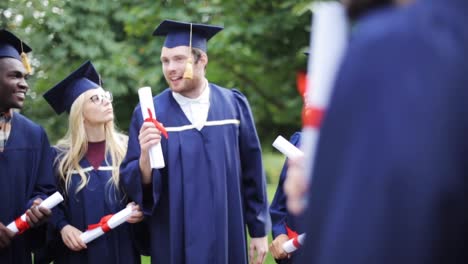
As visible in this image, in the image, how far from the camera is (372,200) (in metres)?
1.44

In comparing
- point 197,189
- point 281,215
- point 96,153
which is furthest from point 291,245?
point 96,153

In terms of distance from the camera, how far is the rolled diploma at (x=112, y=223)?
15.9 ft

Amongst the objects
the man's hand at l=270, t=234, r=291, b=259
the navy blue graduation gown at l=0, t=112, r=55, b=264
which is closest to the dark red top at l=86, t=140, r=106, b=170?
the navy blue graduation gown at l=0, t=112, r=55, b=264

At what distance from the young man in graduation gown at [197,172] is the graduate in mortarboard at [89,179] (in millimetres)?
266

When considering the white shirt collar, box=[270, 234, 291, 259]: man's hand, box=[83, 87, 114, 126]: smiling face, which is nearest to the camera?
box=[270, 234, 291, 259]: man's hand

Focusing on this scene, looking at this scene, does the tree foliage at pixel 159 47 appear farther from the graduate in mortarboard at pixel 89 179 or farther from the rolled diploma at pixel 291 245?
the rolled diploma at pixel 291 245

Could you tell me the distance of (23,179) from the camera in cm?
508

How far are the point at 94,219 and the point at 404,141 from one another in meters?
4.11

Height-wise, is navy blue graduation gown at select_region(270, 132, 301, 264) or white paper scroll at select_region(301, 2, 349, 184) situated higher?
white paper scroll at select_region(301, 2, 349, 184)

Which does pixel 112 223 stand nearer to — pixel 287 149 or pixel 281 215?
pixel 281 215

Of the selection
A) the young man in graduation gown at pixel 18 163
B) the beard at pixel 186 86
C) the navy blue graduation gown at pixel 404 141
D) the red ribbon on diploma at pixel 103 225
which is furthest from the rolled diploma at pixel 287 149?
the navy blue graduation gown at pixel 404 141

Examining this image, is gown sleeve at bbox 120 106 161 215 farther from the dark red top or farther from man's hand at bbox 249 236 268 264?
man's hand at bbox 249 236 268 264

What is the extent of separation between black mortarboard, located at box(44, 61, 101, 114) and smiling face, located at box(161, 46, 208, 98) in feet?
2.55

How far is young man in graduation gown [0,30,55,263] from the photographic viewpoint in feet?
16.5
